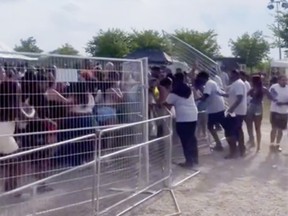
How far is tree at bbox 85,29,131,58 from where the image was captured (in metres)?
65.7

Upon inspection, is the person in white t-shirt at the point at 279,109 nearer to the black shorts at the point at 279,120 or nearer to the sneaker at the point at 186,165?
the black shorts at the point at 279,120

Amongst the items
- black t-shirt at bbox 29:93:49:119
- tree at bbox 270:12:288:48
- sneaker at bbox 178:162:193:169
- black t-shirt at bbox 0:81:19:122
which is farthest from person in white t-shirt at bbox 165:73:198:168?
tree at bbox 270:12:288:48

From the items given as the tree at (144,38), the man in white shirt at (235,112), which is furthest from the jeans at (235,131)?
the tree at (144,38)

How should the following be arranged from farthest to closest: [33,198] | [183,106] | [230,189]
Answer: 1. [183,106]
2. [230,189]
3. [33,198]

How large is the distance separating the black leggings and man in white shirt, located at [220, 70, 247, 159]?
1655 millimetres

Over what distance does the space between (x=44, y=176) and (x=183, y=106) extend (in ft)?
17.3

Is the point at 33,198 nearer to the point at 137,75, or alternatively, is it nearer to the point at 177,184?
the point at 137,75

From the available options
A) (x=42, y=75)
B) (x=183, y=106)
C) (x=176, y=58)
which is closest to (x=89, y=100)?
(x=42, y=75)

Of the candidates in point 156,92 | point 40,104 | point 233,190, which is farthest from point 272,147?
point 40,104

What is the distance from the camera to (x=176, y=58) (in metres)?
18.5

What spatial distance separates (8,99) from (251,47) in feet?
222

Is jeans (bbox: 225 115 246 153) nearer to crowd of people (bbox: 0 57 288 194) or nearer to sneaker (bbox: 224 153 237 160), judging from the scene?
sneaker (bbox: 224 153 237 160)

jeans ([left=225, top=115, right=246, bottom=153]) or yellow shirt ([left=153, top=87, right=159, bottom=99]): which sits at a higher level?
yellow shirt ([left=153, top=87, right=159, bottom=99])

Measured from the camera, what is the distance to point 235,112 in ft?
49.1
